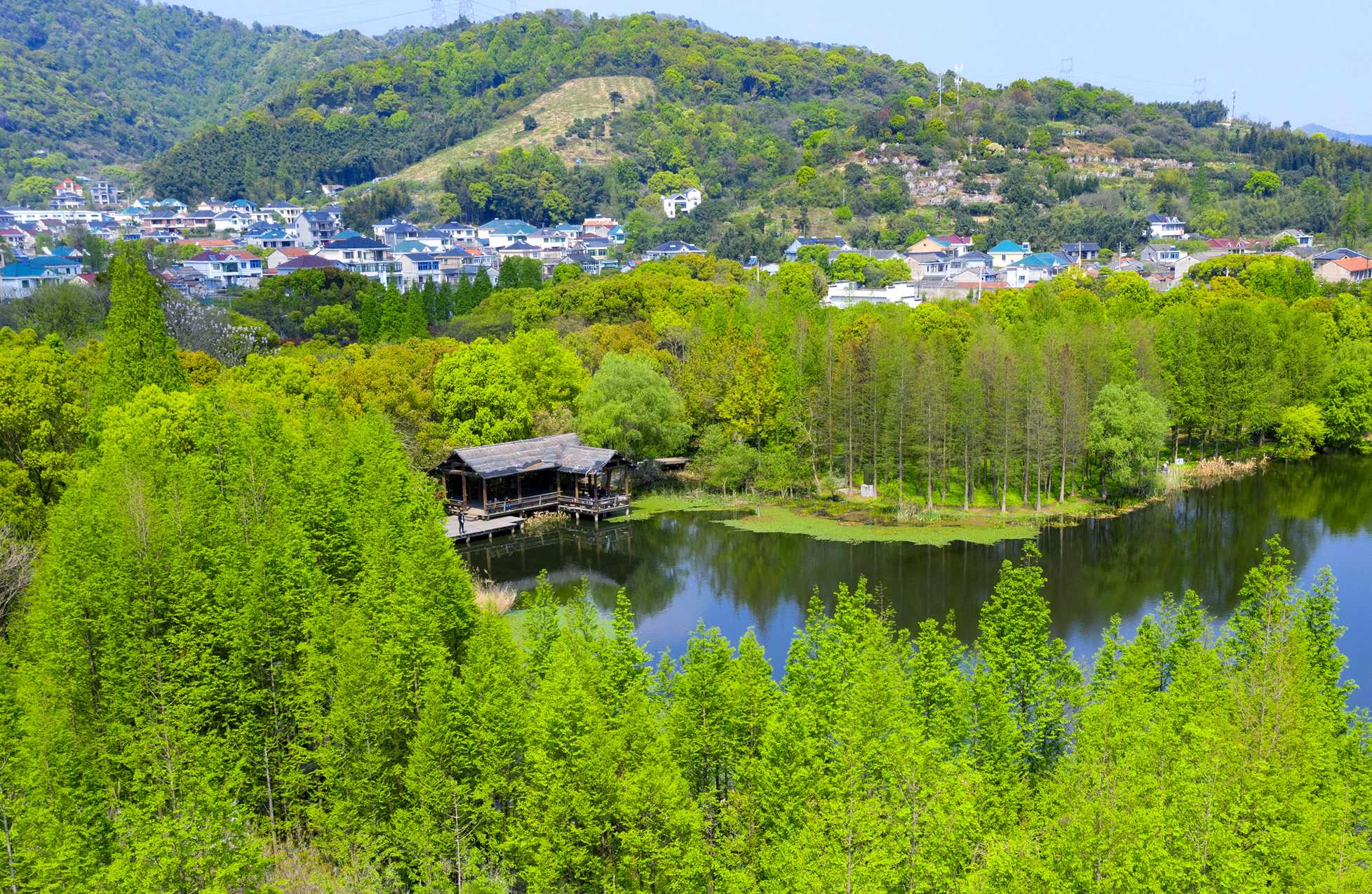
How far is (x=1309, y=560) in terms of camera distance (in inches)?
1170

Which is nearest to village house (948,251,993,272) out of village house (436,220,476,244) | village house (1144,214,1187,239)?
village house (1144,214,1187,239)

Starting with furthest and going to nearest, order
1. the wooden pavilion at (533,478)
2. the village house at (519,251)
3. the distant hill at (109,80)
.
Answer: the distant hill at (109,80), the village house at (519,251), the wooden pavilion at (533,478)

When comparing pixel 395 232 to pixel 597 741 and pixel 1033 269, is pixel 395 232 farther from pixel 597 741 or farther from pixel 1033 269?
pixel 597 741

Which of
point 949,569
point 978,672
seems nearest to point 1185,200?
point 949,569

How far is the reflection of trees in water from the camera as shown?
1058 inches

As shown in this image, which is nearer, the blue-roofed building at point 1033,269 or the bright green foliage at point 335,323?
the bright green foliage at point 335,323

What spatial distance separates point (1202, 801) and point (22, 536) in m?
22.0

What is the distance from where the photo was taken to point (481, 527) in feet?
110

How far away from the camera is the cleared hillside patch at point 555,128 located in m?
121

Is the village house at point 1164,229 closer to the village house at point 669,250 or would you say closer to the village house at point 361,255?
the village house at point 669,250

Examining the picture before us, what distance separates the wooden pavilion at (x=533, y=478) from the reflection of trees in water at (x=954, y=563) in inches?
89.1

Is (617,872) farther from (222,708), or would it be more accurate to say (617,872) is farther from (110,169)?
(110,169)

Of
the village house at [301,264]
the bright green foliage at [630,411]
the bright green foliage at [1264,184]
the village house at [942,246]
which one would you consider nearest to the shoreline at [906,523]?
the bright green foliage at [630,411]

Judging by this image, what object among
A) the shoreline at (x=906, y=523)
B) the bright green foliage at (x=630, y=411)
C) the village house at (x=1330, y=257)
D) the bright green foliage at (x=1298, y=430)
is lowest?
the shoreline at (x=906, y=523)
